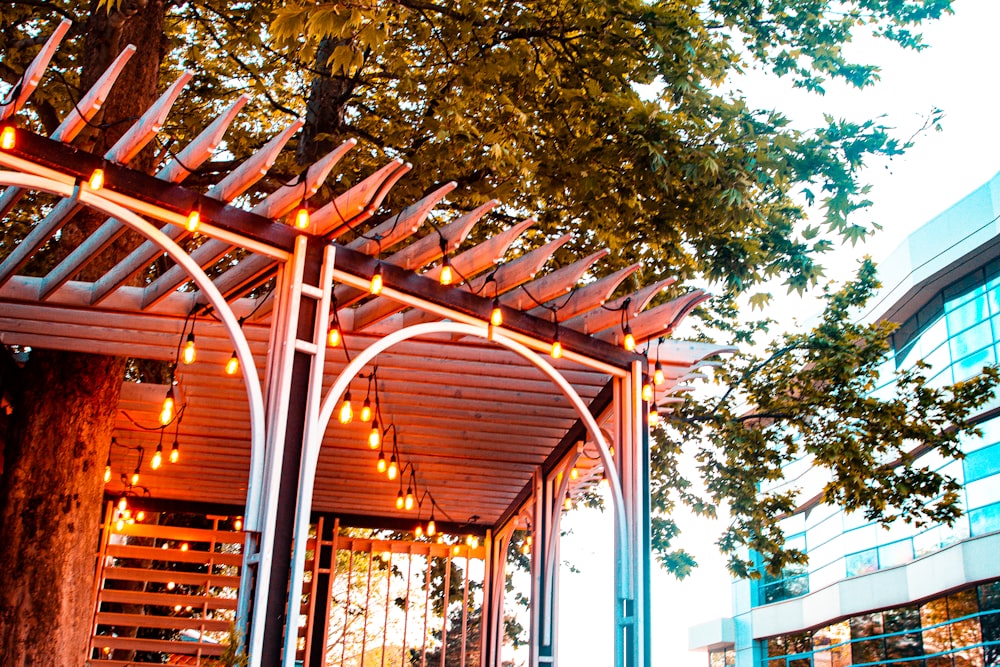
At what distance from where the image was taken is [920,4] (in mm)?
11156

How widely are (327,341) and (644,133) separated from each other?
331 cm

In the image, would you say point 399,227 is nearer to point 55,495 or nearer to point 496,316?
point 496,316

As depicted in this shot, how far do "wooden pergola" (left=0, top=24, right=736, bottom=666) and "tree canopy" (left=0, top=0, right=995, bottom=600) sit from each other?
4.37 ft

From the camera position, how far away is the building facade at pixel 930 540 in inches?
774

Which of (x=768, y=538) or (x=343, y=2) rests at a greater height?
(x=343, y=2)

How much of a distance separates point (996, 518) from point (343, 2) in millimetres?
17944

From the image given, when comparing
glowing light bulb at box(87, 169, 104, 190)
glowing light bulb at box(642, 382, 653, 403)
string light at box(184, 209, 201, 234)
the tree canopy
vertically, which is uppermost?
the tree canopy

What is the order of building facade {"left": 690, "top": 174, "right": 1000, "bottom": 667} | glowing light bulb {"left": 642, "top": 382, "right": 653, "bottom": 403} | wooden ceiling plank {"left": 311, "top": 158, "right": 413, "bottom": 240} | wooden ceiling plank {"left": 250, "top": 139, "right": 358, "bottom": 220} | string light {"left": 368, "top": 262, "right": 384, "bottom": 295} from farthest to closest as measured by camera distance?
building facade {"left": 690, "top": 174, "right": 1000, "bottom": 667} < glowing light bulb {"left": 642, "top": 382, "right": 653, "bottom": 403} < string light {"left": 368, "top": 262, "right": 384, "bottom": 295} < wooden ceiling plank {"left": 311, "top": 158, "right": 413, "bottom": 240} < wooden ceiling plank {"left": 250, "top": 139, "right": 358, "bottom": 220}

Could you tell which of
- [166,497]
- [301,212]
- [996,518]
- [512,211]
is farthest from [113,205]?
[996,518]

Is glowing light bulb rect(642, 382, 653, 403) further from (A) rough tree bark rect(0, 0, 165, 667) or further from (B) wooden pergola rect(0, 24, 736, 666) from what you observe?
(A) rough tree bark rect(0, 0, 165, 667)

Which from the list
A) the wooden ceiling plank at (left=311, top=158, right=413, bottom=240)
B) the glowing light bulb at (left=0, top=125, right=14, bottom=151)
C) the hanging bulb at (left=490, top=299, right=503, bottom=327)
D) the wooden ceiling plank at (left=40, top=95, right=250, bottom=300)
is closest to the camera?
the glowing light bulb at (left=0, top=125, right=14, bottom=151)

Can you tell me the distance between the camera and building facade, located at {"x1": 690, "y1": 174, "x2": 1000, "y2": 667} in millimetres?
19656

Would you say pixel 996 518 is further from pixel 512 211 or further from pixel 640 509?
pixel 640 509

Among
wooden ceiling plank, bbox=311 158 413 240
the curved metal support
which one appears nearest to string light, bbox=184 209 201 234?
the curved metal support
